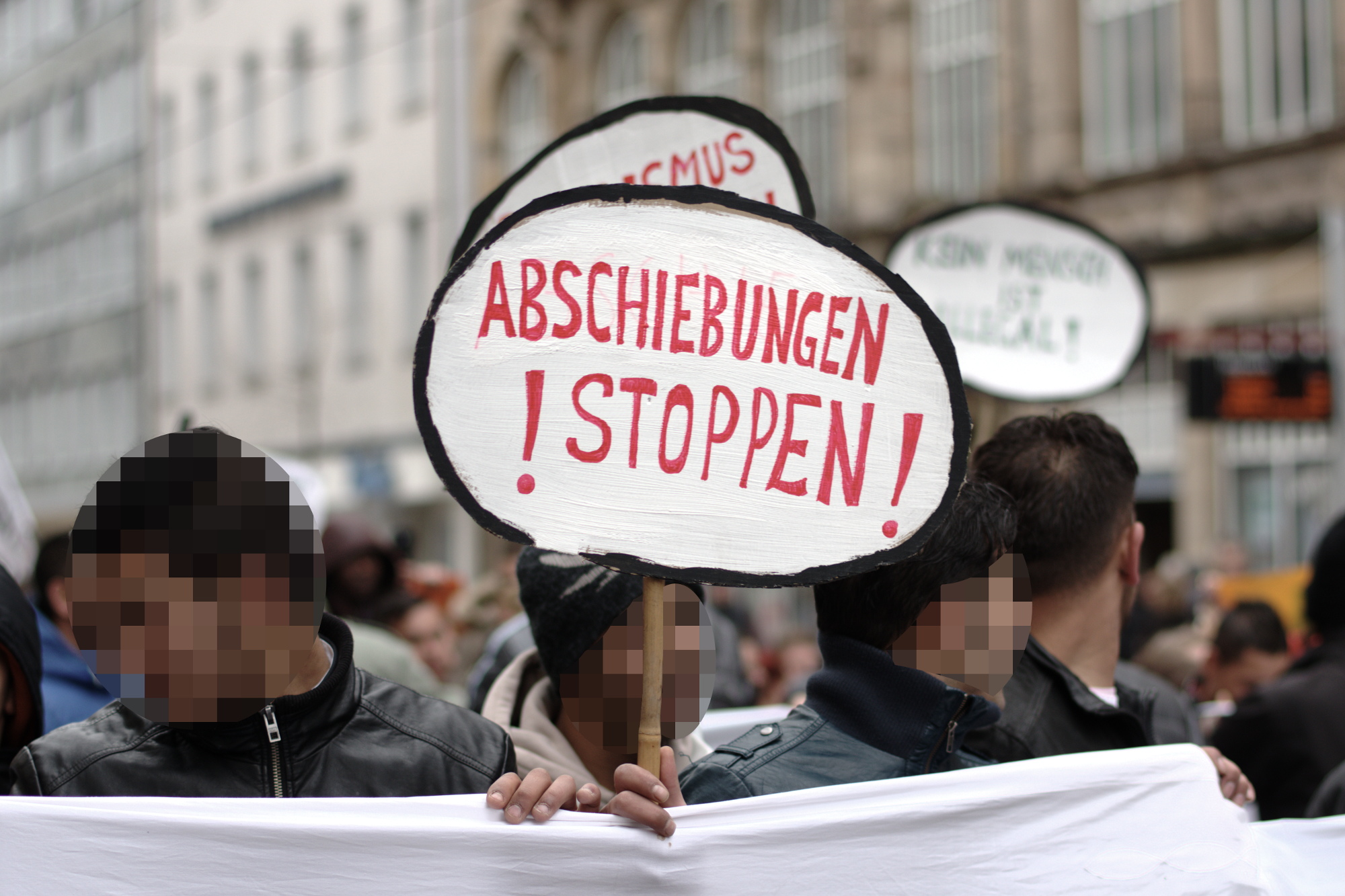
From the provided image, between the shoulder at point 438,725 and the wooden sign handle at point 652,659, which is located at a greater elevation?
the wooden sign handle at point 652,659

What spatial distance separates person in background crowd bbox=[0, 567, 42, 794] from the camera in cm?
225

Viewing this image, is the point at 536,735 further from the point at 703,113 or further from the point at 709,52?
the point at 709,52

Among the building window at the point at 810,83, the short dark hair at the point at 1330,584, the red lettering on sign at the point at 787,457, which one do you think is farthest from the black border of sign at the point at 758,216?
the building window at the point at 810,83

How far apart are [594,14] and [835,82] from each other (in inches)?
219

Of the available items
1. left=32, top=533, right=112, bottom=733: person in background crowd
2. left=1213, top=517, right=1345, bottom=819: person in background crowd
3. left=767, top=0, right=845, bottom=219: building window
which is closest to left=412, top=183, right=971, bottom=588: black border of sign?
left=32, top=533, right=112, bottom=733: person in background crowd

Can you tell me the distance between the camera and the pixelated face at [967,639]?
2201mm

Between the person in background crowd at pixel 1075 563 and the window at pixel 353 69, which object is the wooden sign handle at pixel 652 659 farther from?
the window at pixel 353 69

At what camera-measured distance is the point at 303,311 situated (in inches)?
1222

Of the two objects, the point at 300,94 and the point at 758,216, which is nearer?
the point at 758,216

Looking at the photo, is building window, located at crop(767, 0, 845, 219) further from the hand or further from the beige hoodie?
the hand

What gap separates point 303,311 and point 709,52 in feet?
40.4

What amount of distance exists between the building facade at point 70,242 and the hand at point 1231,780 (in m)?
35.5

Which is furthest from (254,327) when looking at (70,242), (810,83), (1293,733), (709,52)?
(1293,733)

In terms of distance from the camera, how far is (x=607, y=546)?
6.33 feet
